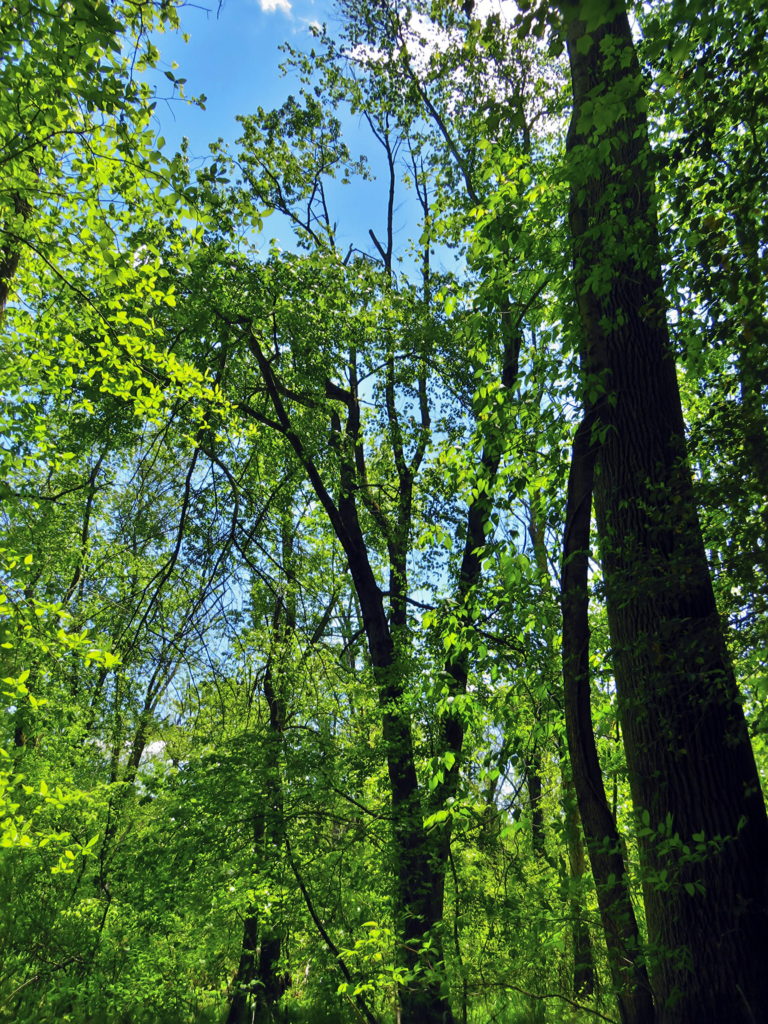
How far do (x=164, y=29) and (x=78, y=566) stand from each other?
12.4m

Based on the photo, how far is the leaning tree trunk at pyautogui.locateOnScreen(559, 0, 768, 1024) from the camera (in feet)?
9.34

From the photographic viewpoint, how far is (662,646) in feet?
10.3

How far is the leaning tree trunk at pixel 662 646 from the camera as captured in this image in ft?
9.34

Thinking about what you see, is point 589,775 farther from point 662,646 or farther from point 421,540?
point 421,540

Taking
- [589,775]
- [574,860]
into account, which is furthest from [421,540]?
[574,860]

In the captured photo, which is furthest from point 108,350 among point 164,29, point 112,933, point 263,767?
point 112,933

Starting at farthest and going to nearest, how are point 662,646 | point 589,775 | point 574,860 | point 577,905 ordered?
point 574,860, point 577,905, point 589,775, point 662,646

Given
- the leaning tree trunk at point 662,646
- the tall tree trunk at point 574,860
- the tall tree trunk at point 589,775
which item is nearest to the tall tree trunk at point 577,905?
the tall tree trunk at point 574,860

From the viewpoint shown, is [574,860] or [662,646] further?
[574,860]

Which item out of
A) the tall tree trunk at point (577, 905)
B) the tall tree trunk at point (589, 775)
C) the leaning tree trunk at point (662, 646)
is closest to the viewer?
the leaning tree trunk at point (662, 646)

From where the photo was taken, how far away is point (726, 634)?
297 cm

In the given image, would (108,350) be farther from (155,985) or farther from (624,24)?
(155,985)

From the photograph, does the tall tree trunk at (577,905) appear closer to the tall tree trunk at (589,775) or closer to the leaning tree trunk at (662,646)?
the tall tree trunk at (589,775)

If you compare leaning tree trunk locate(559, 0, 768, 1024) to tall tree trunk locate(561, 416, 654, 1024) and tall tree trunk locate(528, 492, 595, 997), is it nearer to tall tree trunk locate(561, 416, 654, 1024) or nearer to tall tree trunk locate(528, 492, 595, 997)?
tall tree trunk locate(561, 416, 654, 1024)
